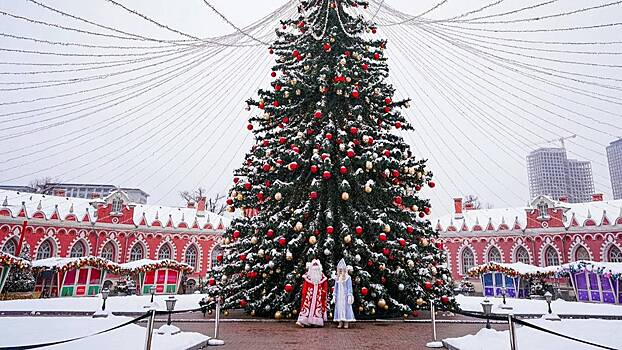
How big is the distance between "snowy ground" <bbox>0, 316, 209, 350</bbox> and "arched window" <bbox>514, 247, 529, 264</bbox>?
99.5ft

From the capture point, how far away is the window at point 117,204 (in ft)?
106

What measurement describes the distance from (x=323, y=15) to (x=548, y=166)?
236 ft

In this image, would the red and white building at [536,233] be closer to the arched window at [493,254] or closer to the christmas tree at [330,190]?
the arched window at [493,254]

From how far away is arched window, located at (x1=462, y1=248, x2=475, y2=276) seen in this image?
1309 inches

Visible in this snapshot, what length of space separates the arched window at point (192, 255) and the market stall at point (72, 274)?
35.2 ft

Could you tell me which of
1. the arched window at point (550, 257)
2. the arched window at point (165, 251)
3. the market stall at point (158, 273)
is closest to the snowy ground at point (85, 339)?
the market stall at point (158, 273)

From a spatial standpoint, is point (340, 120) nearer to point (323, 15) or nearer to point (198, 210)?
point (323, 15)

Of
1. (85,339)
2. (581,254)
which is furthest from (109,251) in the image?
(581,254)

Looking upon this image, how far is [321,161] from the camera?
1051cm

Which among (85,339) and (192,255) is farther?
(192,255)

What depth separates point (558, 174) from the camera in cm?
6969

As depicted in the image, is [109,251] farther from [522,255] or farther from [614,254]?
[614,254]

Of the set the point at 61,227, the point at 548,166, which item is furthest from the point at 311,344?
the point at 548,166

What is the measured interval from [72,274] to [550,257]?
32357 mm
